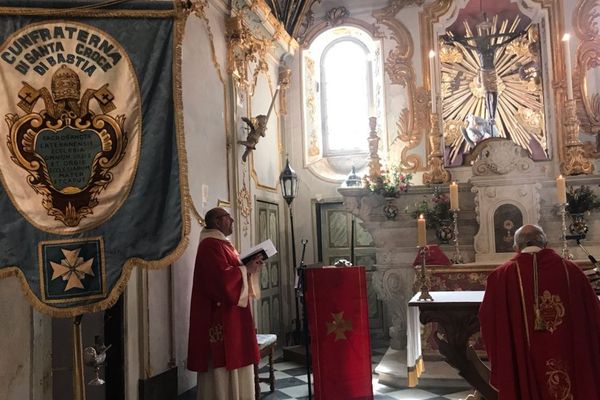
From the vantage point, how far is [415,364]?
182 inches

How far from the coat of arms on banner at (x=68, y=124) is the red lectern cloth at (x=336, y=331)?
7.94 feet

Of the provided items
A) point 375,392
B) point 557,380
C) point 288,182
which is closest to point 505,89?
point 288,182

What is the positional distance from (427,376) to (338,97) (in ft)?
16.5

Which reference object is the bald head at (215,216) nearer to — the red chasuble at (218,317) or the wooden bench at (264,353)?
the red chasuble at (218,317)

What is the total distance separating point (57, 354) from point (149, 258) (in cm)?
230

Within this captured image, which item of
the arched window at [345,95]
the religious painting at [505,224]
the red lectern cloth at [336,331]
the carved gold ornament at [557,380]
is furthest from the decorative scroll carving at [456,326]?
the arched window at [345,95]

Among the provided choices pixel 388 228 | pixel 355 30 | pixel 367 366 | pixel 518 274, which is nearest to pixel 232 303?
pixel 367 366

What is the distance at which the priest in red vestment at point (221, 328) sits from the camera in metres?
4.56

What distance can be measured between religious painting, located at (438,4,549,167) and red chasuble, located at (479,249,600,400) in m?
4.95

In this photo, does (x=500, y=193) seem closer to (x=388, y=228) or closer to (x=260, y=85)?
(x=388, y=228)

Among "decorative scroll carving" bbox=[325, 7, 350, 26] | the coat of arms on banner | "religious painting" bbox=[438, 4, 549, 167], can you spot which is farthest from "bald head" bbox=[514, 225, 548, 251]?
"decorative scroll carving" bbox=[325, 7, 350, 26]

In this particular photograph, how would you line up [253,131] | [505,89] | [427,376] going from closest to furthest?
[427,376] → [253,131] → [505,89]

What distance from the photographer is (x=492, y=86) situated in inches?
328

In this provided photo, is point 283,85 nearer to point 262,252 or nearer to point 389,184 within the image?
point 389,184
